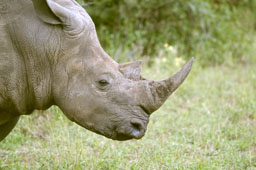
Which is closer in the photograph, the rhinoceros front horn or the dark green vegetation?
the rhinoceros front horn

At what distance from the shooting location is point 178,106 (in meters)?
6.94

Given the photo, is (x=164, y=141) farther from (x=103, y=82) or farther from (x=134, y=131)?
(x=103, y=82)

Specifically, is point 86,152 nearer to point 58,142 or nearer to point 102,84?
point 58,142

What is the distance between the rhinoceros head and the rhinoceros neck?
0.22ft

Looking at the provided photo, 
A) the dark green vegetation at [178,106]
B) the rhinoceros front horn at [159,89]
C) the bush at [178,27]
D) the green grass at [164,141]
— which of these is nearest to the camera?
the rhinoceros front horn at [159,89]

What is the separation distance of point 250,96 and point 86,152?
328 centimetres

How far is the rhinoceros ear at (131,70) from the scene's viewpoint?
3.51 meters

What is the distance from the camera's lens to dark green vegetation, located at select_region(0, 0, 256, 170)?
4.68 m

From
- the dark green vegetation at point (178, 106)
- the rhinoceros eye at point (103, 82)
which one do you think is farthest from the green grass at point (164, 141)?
the rhinoceros eye at point (103, 82)

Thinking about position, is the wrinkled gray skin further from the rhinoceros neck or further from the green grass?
the green grass

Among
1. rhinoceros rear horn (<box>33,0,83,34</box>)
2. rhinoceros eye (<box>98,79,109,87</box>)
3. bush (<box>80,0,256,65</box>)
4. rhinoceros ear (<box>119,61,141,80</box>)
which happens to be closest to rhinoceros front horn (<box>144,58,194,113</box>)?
rhinoceros ear (<box>119,61,141,80</box>)

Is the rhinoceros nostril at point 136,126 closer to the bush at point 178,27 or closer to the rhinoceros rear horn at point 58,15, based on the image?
the rhinoceros rear horn at point 58,15

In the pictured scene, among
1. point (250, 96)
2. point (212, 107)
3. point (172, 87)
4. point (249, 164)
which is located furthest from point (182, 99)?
point (172, 87)

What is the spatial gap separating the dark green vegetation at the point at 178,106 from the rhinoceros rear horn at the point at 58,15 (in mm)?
1473
